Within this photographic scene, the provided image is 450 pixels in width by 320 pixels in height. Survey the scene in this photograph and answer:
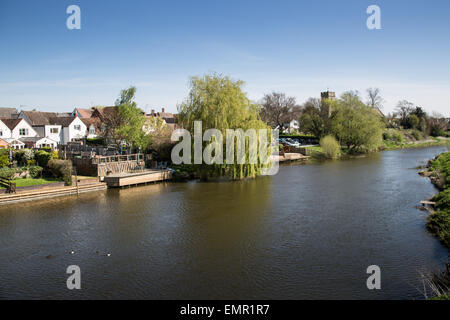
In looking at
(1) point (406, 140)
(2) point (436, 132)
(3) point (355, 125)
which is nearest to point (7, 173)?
(3) point (355, 125)

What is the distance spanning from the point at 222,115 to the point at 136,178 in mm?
8757

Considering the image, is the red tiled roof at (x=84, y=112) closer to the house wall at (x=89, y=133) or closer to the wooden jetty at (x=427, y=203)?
the house wall at (x=89, y=133)

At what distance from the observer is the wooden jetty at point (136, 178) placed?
2894 cm

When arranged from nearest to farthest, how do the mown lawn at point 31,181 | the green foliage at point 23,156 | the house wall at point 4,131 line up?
1. the mown lawn at point 31,181
2. the green foliage at point 23,156
3. the house wall at point 4,131

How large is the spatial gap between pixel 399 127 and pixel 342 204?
68.6 metres

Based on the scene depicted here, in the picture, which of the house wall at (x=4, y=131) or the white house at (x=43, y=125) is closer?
the house wall at (x=4, y=131)

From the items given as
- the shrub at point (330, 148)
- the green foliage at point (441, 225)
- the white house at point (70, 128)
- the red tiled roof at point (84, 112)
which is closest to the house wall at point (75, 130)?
the white house at point (70, 128)

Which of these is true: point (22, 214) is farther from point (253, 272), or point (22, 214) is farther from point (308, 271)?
point (308, 271)

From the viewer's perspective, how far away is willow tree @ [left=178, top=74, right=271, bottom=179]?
3034 cm

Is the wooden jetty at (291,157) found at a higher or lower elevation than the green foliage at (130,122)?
lower

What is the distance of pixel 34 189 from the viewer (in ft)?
84.0

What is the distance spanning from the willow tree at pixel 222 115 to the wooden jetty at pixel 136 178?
3.15 meters

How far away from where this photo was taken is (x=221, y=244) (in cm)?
1595
